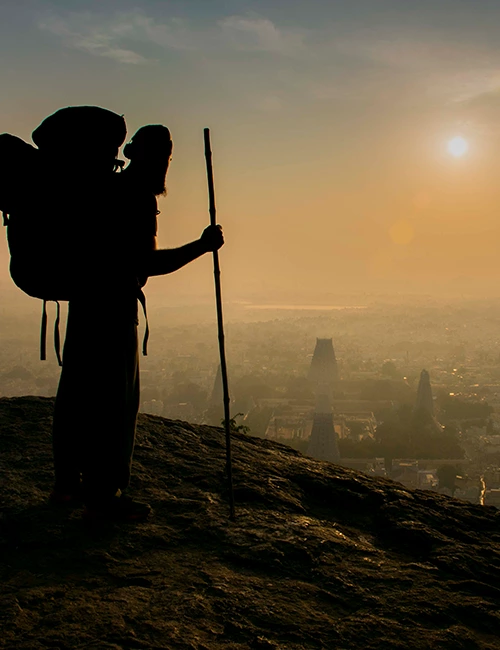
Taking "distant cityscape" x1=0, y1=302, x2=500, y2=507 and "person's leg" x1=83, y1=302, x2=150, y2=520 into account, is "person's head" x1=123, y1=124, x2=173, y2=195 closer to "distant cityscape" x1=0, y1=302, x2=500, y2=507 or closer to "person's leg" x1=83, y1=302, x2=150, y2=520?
"person's leg" x1=83, y1=302, x2=150, y2=520

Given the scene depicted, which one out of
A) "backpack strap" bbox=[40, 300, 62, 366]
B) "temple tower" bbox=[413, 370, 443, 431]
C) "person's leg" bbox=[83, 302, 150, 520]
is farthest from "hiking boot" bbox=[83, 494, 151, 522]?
"temple tower" bbox=[413, 370, 443, 431]

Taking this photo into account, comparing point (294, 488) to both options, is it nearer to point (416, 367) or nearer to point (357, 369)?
point (357, 369)

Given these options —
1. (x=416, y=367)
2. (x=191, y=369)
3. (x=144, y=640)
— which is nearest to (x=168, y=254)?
(x=144, y=640)

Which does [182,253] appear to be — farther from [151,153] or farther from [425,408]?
[425,408]

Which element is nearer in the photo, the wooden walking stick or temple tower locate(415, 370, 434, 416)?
the wooden walking stick

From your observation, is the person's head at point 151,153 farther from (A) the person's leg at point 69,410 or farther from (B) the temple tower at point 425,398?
(B) the temple tower at point 425,398

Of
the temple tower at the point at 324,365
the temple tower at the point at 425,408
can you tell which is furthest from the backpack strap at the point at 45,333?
the temple tower at the point at 324,365

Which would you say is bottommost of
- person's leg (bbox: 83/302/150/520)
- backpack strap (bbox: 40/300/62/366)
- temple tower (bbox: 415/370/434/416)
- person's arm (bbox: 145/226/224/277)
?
temple tower (bbox: 415/370/434/416)
